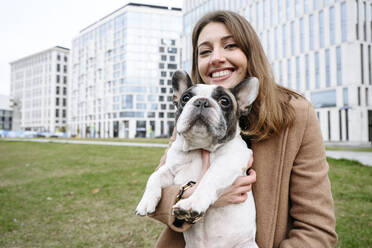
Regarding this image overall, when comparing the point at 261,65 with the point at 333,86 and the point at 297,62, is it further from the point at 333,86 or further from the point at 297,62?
the point at 297,62

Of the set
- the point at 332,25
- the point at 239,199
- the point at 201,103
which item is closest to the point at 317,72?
the point at 332,25

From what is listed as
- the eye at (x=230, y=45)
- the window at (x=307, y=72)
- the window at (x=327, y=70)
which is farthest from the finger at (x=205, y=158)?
the window at (x=307, y=72)

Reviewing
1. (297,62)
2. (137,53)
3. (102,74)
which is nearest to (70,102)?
(102,74)

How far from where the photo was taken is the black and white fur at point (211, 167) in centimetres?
194

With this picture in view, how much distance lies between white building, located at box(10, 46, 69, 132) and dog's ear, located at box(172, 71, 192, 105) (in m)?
110

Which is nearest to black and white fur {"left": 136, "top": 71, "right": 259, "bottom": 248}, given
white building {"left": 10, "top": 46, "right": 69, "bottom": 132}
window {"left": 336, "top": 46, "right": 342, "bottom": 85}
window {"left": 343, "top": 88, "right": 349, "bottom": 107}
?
window {"left": 343, "top": 88, "right": 349, "bottom": 107}

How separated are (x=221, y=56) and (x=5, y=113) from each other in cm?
12259

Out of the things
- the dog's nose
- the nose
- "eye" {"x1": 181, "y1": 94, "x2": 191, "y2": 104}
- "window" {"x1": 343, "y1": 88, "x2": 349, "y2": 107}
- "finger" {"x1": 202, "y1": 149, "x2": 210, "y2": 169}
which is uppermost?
"window" {"x1": 343, "y1": 88, "x2": 349, "y2": 107}

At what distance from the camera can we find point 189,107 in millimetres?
2162

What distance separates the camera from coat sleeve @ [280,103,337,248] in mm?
2004

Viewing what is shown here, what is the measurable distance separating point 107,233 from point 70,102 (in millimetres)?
109047

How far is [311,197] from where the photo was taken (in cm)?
208

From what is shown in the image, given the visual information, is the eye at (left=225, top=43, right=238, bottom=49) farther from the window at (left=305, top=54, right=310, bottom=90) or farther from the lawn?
the window at (left=305, top=54, right=310, bottom=90)

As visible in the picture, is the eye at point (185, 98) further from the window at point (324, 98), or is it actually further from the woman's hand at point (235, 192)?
the window at point (324, 98)
